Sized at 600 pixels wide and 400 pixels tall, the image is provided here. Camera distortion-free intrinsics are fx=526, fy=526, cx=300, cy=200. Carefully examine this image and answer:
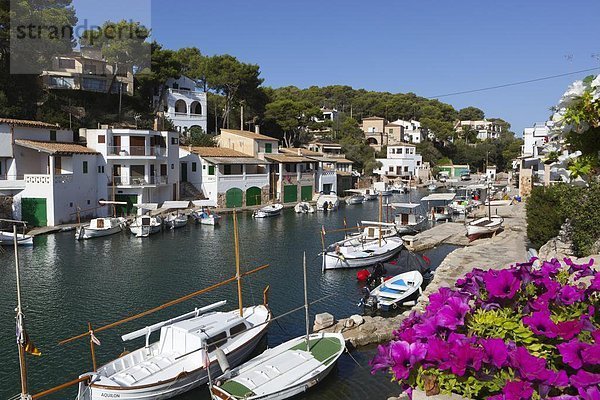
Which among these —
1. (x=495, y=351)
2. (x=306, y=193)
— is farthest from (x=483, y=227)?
(x=495, y=351)

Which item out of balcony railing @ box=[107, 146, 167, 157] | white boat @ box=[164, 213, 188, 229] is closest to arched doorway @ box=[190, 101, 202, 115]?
balcony railing @ box=[107, 146, 167, 157]

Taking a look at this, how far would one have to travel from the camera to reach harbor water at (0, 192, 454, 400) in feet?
51.6

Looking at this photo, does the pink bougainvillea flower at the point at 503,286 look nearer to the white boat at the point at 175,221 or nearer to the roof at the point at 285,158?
the white boat at the point at 175,221

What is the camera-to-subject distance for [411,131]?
114188 mm

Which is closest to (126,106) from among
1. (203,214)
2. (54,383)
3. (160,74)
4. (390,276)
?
(160,74)

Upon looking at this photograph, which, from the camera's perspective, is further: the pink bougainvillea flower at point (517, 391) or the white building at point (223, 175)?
the white building at point (223, 175)

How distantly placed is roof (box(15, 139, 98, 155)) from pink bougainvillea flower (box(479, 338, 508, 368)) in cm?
3953

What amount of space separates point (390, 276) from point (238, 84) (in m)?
53.4

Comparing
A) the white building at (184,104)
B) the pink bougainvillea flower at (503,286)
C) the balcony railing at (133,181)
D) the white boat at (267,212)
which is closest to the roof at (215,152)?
the balcony railing at (133,181)

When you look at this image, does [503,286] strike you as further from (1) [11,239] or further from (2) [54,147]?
(2) [54,147]

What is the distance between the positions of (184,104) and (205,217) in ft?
98.1

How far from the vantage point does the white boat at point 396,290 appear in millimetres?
21438

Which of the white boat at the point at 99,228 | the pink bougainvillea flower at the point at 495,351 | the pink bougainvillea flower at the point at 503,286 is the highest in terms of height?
the pink bougainvillea flower at the point at 503,286

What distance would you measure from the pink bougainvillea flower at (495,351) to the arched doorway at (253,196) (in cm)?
5243
